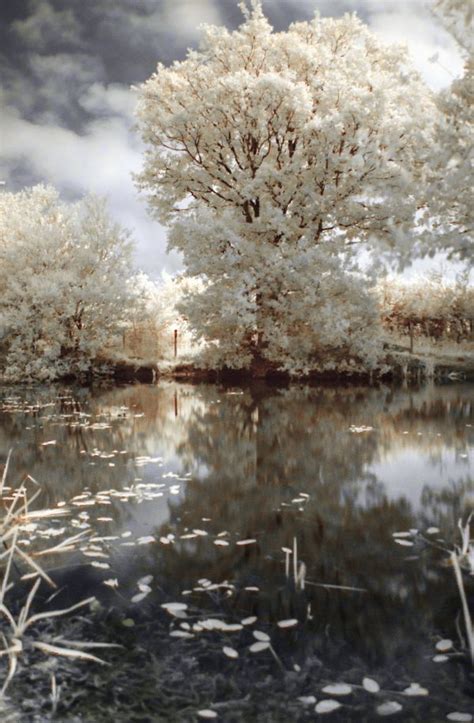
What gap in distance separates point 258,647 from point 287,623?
0.37 metres

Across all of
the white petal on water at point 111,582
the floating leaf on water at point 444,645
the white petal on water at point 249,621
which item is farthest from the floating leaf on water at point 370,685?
the white petal on water at point 111,582

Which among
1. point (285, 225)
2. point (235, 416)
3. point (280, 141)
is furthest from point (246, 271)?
point (235, 416)

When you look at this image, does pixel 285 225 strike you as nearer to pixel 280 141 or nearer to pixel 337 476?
pixel 280 141

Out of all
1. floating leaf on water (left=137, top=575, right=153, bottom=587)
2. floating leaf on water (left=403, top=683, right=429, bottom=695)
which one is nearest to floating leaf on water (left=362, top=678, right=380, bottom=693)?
floating leaf on water (left=403, top=683, right=429, bottom=695)

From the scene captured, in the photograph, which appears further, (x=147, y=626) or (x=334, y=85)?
(x=334, y=85)

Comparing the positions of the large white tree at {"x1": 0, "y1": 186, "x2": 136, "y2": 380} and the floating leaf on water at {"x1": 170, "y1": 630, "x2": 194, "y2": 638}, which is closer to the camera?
the floating leaf on water at {"x1": 170, "y1": 630, "x2": 194, "y2": 638}

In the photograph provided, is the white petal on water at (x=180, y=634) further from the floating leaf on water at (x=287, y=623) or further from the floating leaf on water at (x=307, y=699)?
the floating leaf on water at (x=307, y=699)

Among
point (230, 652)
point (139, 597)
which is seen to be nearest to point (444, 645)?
point (230, 652)

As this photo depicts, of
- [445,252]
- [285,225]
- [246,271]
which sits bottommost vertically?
[445,252]

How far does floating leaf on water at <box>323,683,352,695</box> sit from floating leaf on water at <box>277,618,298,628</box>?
2.18ft

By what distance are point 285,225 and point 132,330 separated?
10381mm

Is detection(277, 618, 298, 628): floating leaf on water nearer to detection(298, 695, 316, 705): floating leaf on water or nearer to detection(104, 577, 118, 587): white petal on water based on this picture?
detection(298, 695, 316, 705): floating leaf on water

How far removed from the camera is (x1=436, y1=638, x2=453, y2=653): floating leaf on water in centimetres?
343

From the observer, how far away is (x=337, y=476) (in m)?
7.75
